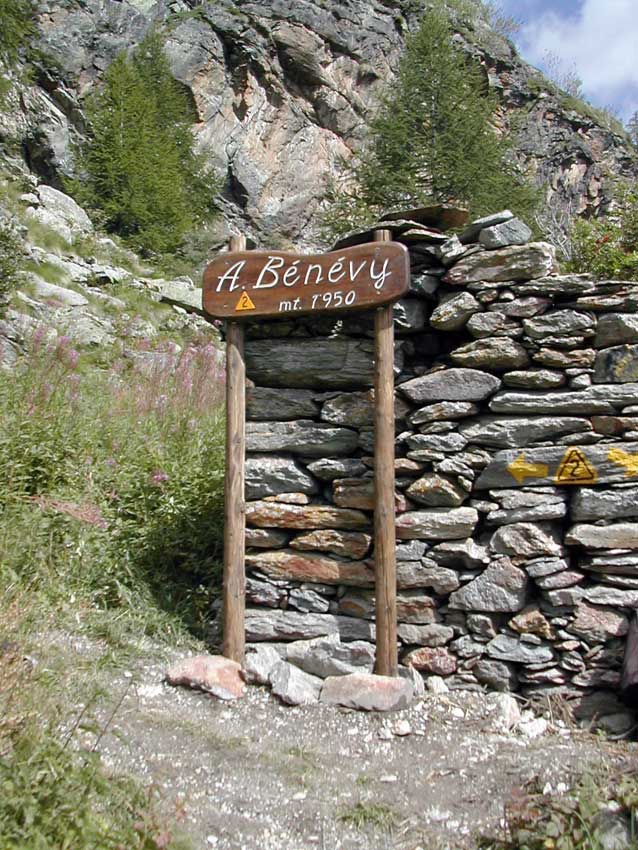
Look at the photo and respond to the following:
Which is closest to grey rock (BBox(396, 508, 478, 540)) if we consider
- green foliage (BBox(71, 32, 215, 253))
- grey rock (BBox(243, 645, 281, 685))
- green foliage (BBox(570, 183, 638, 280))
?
grey rock (BBox(243, 645, 281, 685))

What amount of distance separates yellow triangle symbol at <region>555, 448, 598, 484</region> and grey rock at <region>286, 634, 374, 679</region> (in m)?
1.45

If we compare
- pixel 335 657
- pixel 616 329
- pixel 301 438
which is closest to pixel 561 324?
pixel 616 329

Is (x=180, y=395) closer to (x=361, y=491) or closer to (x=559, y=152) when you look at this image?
(x=361, y=491)

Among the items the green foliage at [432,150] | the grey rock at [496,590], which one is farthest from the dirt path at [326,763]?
the green foliage at [432,150]

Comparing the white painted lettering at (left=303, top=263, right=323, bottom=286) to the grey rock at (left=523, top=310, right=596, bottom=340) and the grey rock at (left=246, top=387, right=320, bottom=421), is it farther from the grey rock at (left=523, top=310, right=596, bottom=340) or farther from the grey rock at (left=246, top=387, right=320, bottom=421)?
the grey rock at (left=523, top=310, right=596, bottom=340)

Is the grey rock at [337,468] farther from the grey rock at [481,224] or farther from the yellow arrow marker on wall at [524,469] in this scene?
the grey rock at [481,224]

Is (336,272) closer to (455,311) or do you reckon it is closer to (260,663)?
(455,311)

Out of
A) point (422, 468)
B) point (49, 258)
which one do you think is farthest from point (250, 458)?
point (49, 258)

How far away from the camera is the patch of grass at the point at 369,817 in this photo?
2.77 meters

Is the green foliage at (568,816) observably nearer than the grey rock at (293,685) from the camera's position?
Yes

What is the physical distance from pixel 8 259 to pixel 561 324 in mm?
7609

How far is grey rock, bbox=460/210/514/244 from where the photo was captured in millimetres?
4062

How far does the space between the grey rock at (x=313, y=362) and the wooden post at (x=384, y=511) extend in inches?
11.1

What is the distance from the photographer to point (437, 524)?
3986 mm
